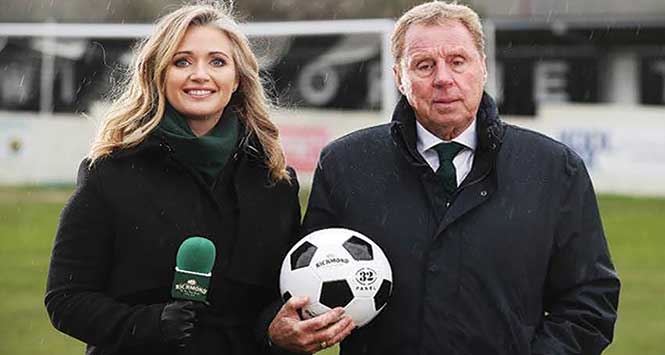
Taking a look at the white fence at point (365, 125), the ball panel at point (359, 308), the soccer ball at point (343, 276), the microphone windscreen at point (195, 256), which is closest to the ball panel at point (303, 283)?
the soccer ball at point (343, 276)

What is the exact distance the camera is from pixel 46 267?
15.0m

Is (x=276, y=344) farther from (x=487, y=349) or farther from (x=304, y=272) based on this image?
(x=487, y=349)

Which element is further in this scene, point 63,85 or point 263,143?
point 63,85

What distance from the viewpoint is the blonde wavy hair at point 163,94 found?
13.5 ft

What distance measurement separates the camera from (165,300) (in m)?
4.11

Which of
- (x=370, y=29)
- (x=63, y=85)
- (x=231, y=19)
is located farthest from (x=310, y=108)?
(x=231, y=19)

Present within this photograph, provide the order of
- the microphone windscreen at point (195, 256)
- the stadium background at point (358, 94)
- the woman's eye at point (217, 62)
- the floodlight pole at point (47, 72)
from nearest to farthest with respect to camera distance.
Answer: the microphone windscreen at point (195, 256), the woman's eye at point (217, 62), the stadium background at point (358, 94), the floodlight pole at point (47, 72)

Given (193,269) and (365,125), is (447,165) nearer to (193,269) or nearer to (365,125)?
(193,269)

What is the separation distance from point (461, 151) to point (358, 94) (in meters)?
21.1

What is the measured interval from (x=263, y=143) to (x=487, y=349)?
1.02 meters

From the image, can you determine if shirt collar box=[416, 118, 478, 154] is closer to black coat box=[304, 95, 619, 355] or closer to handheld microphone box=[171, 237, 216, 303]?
black coat box=[304, 95, 619, 355]

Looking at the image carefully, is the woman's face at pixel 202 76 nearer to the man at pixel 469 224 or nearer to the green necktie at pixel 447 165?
the man at pixel 469 224

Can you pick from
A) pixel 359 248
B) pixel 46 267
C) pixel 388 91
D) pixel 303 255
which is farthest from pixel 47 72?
pixel 359 248

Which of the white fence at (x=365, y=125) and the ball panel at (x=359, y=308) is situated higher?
the ball panel at (x=359, y=308)
